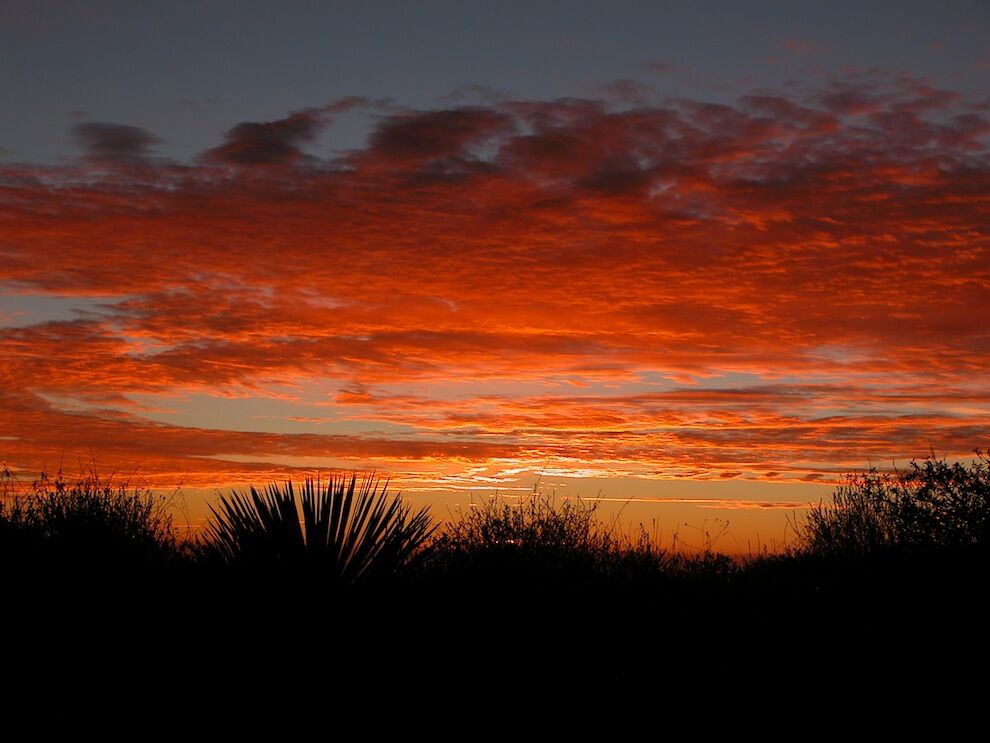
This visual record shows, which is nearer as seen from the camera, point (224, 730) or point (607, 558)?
point (224, 730)

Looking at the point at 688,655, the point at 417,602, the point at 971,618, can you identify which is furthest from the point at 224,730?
the point at 971,618

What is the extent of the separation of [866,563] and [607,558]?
4794 mm

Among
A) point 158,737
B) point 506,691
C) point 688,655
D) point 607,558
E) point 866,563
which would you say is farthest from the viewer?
point 607,558

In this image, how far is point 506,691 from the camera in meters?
9.09

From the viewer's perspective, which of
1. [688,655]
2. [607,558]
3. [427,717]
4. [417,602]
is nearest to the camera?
[427,717]

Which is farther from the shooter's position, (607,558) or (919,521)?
(607,558)

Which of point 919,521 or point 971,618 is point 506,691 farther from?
point 919,521

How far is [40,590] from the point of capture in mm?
10531

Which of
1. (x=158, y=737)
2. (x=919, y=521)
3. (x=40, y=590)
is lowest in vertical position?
(x=158, y=737)

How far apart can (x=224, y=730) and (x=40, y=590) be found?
158 inches

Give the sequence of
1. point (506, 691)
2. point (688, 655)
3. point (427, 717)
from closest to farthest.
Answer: point (427, 717), point (506, 691), point (688, 655)

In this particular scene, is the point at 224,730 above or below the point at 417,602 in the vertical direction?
below

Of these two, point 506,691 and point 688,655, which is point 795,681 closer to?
point 688,655

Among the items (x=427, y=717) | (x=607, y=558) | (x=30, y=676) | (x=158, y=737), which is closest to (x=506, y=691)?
(x=427, y=717)
